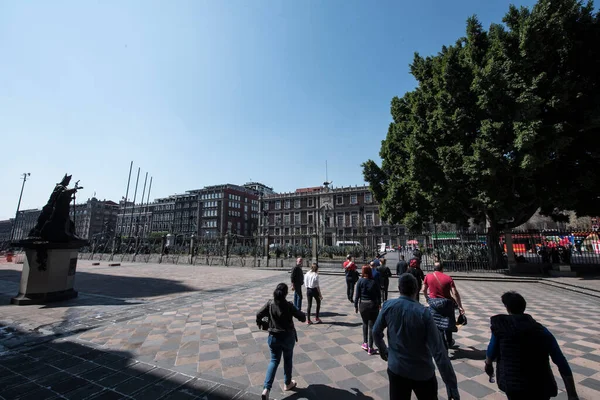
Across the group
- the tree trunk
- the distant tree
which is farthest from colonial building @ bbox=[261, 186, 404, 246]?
the distant tree

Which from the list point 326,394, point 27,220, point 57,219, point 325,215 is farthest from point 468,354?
point 27,220

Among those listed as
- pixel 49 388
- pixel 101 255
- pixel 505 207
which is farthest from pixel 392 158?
pixel 101 255

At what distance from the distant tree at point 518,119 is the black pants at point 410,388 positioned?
1368 centimetres

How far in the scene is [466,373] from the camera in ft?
13.7

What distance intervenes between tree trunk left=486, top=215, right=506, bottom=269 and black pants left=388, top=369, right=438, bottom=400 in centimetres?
1849

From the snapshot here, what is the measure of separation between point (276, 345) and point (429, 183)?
15849 mm

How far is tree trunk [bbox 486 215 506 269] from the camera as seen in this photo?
1725cm

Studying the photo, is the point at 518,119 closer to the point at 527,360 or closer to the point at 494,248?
the point at 494,248

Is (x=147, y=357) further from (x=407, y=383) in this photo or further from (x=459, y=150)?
(x=459, y=150)

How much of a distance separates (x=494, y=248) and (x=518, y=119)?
9.06 m

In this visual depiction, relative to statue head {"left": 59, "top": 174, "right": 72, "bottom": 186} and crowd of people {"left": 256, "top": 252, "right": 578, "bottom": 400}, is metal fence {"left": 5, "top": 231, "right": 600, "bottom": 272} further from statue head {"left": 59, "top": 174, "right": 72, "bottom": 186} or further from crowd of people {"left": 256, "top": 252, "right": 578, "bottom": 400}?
statue head {"left": 59, "top": 174, "right": 72, "bottom": 186}

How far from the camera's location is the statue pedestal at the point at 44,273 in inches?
341

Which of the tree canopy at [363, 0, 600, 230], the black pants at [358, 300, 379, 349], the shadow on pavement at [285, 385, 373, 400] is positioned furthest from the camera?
the tree canopy at [363, 0, 600, 230]

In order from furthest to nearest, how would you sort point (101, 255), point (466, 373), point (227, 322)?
point (101, 255)
point (227, 322)
point (466, 373)
